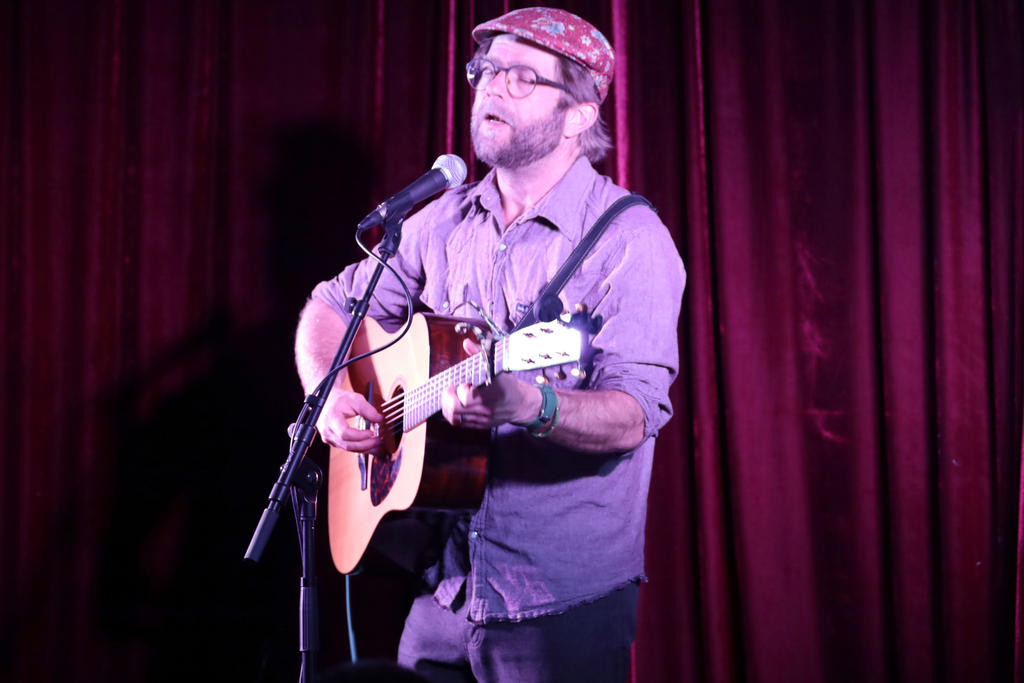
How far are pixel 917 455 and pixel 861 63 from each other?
133cm

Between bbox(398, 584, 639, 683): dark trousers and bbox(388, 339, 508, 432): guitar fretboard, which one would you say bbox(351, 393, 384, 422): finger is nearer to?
bbox(388, 339, 508, 432): guitar fretboard

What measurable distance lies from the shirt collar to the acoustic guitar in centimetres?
36

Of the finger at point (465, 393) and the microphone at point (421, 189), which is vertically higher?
the microphone at point (421, 189)

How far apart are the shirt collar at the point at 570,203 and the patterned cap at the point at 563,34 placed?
26 cm

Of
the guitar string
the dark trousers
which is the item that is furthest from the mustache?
the dark trousers

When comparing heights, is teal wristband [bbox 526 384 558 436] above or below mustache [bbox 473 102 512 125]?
below

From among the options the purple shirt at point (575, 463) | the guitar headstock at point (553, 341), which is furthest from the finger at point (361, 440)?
the guitar headstock at point (553, 341)

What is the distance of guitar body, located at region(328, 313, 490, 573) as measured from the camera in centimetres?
186

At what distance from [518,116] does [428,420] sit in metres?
0.86

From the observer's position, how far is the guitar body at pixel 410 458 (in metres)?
1.86

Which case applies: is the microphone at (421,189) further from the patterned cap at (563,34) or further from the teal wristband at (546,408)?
the teal wristband at (546,408)

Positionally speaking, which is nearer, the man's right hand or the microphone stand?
the microphone stand

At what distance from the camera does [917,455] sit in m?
2.81

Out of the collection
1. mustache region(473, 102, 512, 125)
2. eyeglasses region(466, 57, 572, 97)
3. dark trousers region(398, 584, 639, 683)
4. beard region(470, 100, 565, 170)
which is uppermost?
eyeglasses region(466, 57, 572, 97)
